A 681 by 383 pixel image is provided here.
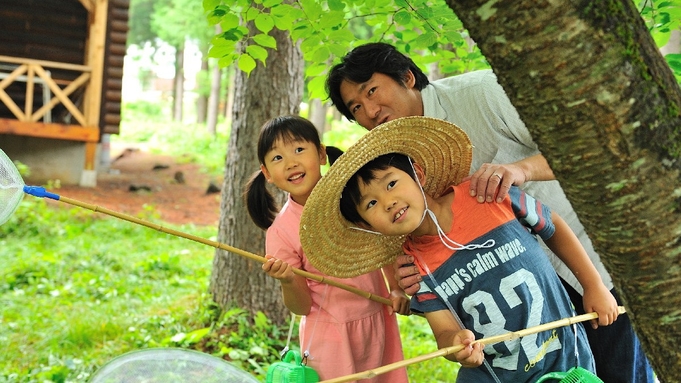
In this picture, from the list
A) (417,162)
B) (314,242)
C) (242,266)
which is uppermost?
(417,162)

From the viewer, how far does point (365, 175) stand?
221 centimetres

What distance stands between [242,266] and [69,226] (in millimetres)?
4375

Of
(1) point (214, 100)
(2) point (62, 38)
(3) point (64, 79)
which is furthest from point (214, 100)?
(3) point (64, 79)

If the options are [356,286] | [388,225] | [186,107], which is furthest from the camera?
[186,107]

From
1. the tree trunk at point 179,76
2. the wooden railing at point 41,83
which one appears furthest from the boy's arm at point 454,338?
the tree trunk at point 179,76

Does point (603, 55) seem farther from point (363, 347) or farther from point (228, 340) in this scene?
point (228, 340)

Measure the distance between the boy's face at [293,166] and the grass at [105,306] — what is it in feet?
6.44

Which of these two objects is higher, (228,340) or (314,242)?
(314,242)

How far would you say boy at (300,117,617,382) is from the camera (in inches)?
84.2

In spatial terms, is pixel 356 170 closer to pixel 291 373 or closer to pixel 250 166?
pixel 291 373

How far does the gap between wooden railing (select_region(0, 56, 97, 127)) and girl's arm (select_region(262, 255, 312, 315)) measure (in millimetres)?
9219

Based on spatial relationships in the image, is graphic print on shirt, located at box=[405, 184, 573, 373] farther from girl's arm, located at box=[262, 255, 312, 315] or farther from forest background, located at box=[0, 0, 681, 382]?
forest background, located at box=[0, 0, 681, 382]

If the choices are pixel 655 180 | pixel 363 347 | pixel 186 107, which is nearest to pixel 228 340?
pixel 363 347

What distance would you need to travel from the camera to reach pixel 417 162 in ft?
7.68
